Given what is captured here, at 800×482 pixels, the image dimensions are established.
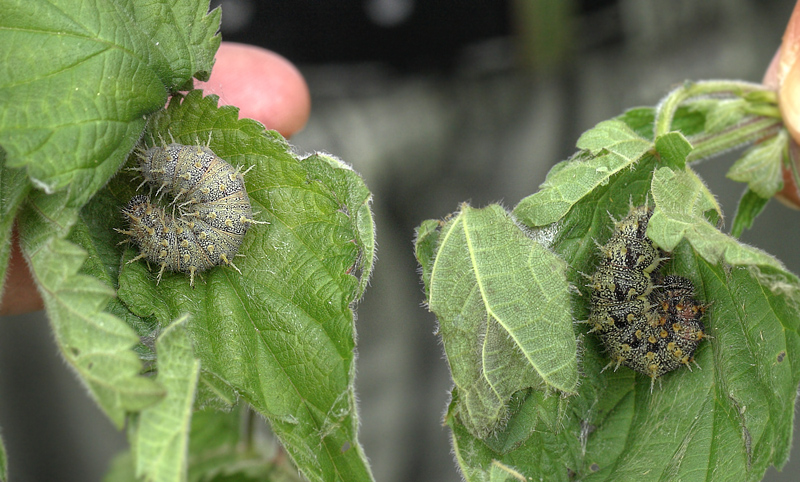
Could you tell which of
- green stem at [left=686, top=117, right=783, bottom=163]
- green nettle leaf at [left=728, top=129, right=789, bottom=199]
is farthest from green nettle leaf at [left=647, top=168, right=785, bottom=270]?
green nettle leaf at [left=728, top=129, right=789, bottom=199]

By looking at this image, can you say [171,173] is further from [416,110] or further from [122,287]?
[416,110]

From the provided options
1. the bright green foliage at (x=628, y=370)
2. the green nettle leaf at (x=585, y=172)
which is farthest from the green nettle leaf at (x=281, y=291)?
the green nettle leaf at (x=585, y=172)

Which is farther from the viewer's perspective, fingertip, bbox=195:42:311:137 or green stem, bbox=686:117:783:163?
fingertip, bbox=195:42:311:137

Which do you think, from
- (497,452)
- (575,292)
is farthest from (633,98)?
(497,452)

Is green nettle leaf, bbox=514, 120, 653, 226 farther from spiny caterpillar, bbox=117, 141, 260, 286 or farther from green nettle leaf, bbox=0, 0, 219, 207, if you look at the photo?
green nettle leaf, bbox=0, 0, 219, 207

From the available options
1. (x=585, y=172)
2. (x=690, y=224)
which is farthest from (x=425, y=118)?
(x=690, y=224)

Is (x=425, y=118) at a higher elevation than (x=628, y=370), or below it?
higher

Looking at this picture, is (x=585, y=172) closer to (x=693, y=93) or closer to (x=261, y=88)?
(x=693, y=93)
